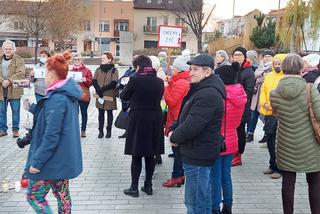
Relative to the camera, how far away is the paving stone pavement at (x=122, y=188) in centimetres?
483

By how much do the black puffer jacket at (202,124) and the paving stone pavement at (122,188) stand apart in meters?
1.36

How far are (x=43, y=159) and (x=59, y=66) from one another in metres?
0.86

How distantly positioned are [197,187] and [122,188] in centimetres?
203

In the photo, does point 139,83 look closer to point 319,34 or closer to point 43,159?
point 43,159

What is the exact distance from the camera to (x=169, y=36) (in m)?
8.52

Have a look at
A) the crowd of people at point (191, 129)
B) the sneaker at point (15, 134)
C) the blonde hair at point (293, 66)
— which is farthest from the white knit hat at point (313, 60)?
the sneaker at point (15, 134)

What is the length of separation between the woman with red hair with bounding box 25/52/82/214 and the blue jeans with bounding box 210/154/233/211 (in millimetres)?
1550

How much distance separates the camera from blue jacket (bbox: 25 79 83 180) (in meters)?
3.45

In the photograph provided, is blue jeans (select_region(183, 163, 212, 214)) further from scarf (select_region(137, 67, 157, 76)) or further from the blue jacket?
scarf (select_region(137, 67, 157, 76))

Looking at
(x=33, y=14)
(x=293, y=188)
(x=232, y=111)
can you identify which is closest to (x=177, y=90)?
(x=232, y=111)

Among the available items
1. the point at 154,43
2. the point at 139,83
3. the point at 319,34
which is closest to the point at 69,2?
the point at 319,34

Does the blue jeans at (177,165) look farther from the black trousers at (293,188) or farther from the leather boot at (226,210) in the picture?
the black trousers at (293,188)

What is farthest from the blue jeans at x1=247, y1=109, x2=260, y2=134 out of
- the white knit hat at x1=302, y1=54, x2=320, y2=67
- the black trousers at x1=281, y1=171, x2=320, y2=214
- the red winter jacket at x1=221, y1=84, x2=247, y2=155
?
the black trousers at x1=281, y1=171, x2=320, y2=214

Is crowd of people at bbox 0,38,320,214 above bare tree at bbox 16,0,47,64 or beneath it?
beneath
